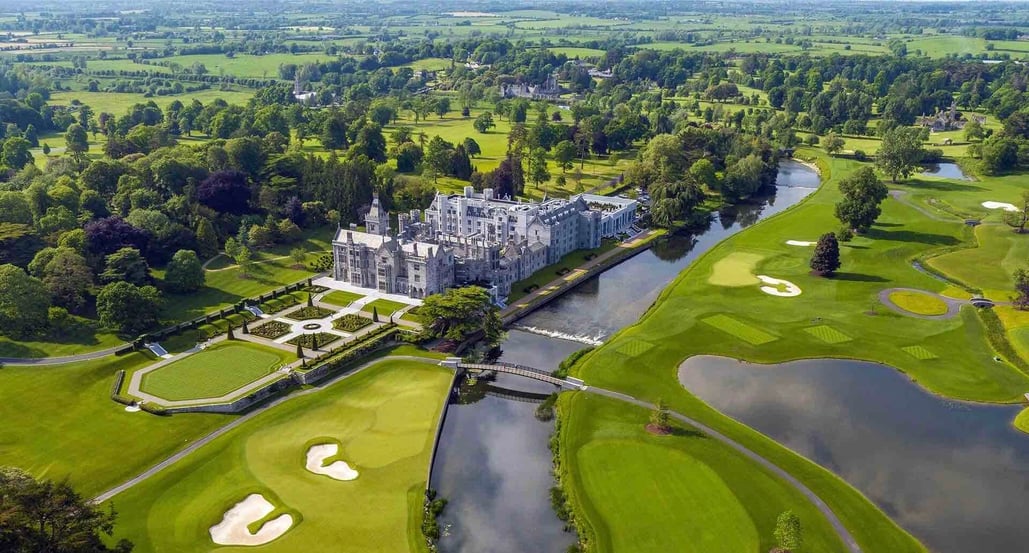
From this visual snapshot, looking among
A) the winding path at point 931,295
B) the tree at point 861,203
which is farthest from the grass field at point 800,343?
the tree at point 861,203

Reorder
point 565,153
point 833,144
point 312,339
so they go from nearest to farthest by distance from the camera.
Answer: point 312,339 < point 565,153 < point 833,144

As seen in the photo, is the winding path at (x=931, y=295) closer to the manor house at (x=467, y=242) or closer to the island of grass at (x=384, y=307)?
the manor house at (x=467, y=242)

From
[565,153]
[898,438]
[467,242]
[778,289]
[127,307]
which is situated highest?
[565,153]

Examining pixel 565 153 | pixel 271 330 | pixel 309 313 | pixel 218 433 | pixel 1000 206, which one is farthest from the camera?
pixel 565 153

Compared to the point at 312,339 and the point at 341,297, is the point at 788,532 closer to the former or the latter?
the point at 312,339

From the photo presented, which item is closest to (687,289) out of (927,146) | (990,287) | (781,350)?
(781,350)

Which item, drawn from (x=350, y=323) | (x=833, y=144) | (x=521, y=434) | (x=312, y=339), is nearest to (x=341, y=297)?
(x=350, y=323)

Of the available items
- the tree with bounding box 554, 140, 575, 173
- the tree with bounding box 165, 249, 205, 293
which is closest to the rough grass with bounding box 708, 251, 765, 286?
the tree with bounding box 554, 140, 575, 173
